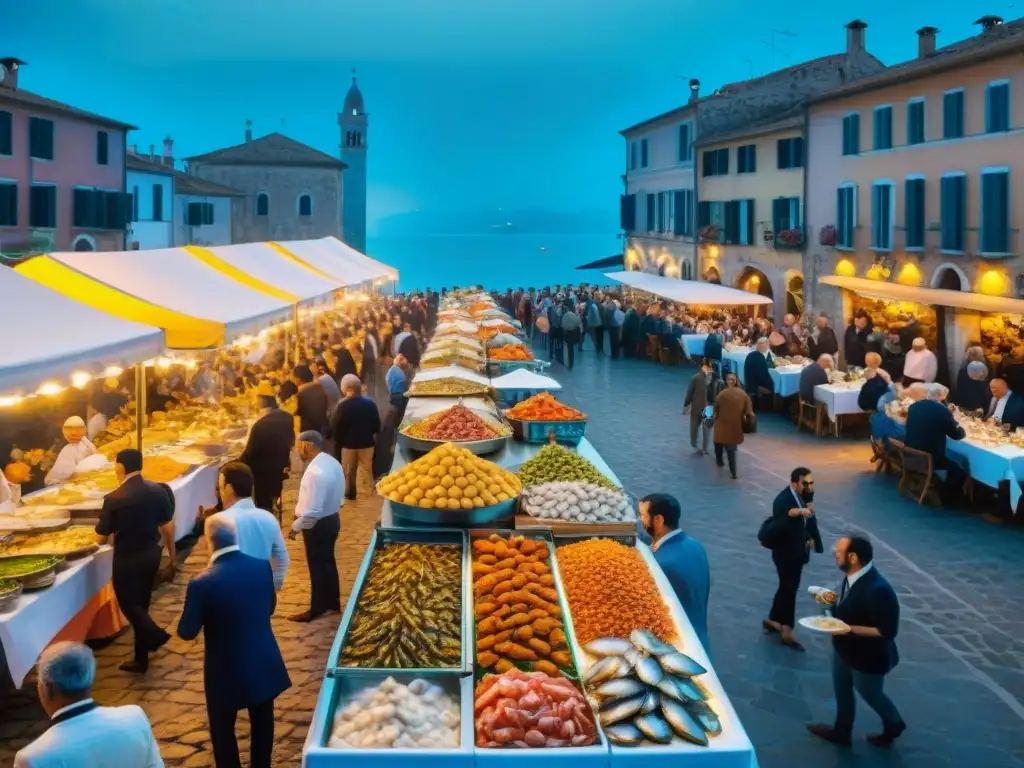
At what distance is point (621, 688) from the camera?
4.37 metres

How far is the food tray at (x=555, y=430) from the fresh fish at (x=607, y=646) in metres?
4.49

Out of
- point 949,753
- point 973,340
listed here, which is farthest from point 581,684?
point 973,340

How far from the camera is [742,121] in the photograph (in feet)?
120

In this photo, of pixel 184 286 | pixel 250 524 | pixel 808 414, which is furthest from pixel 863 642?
pixel 808 414

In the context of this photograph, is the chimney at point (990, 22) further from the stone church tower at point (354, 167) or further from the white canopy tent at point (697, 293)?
the stone church tower at point (354, 167)

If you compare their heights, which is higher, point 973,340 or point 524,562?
point 973,340

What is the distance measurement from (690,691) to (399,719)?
125cm

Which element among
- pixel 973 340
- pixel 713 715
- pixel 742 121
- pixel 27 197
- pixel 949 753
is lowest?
pixel 949 753

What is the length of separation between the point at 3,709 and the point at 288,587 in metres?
2.76

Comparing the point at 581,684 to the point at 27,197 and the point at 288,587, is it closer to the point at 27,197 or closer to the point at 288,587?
the point at 288,587

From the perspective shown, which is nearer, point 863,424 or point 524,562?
point 524,562

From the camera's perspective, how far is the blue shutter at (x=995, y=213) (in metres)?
19.1

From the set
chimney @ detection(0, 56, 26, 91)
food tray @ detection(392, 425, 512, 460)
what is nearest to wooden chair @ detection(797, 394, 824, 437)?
food tray @ detection(392, 425, 512, 460)

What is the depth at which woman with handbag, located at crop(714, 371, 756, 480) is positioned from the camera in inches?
488
